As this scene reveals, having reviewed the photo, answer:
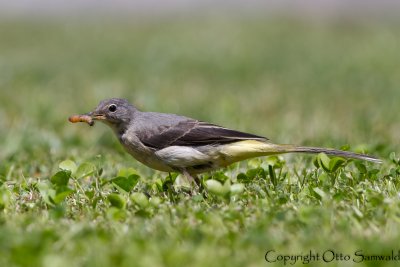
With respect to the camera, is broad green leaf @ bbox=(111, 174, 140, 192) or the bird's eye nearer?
broad green leaf @ bbox=(111, 174, 140, 192)

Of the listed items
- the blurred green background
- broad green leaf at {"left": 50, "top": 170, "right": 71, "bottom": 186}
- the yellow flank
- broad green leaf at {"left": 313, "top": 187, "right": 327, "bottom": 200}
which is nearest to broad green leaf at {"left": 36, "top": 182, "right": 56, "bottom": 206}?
broad green leaf at {"left": 50, "top": 170, "right": 71, "bottom": 186}

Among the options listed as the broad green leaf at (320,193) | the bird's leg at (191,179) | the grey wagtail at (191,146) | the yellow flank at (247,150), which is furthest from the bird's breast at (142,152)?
the broad green leaf at (320,193)

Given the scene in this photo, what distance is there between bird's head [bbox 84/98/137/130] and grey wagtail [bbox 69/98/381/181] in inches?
7.8

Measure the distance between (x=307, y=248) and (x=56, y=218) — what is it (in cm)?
165

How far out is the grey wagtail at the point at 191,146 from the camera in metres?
6.01

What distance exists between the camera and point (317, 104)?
11.2m

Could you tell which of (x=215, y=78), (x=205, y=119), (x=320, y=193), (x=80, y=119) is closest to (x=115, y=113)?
(x=80, y=119)

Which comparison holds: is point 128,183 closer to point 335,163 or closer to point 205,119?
point 335,163

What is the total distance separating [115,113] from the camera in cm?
678

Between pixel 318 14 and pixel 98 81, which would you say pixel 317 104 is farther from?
pixel 318 14

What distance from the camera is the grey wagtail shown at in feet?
19.7

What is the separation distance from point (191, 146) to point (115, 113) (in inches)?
37.8

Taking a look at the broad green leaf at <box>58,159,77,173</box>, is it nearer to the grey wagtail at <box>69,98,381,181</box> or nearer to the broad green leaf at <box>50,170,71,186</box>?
the broad green leaf at <box>50,170,71,186</box>

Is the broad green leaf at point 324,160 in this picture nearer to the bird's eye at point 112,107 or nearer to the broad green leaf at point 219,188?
the broad green leaf at point 219,188
